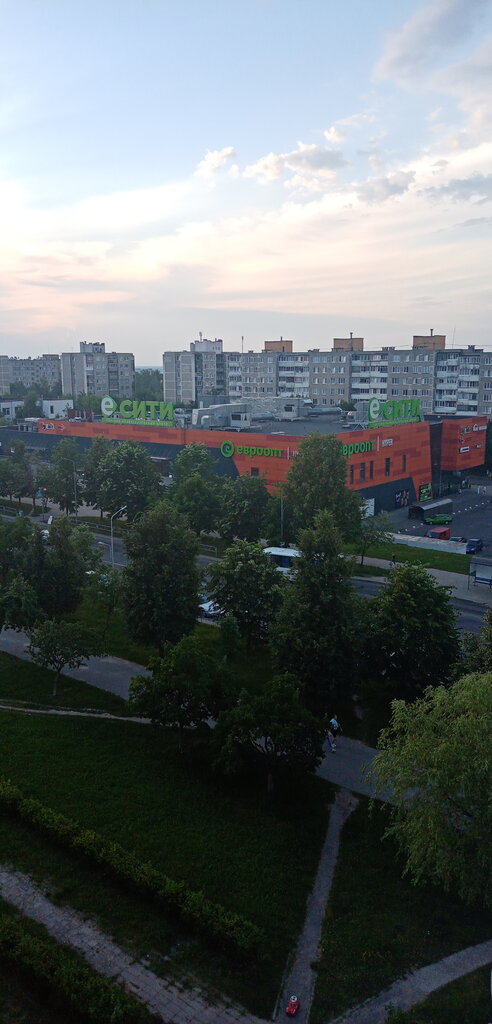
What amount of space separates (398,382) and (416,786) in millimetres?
113788

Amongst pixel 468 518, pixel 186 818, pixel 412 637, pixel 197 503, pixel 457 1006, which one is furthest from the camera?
pixel 468 518

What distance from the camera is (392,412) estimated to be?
3273 inches

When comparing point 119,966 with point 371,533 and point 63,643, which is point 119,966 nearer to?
point 63,643

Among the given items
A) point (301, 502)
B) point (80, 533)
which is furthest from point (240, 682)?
point (301, 502)

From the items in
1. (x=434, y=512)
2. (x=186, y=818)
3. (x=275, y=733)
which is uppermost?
(x=275, y=733)

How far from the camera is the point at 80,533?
39438 mm

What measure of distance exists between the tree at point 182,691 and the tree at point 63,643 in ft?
17.3

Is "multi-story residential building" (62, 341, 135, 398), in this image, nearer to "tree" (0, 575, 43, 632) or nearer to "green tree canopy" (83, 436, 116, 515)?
"green tree canopy" (83, 436, 116, 515)

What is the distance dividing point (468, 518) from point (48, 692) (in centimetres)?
5595

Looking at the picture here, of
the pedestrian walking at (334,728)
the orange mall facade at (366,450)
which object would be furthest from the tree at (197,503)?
the pedestrian walking at (334,728)

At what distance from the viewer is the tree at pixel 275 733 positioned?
24266 millimetres

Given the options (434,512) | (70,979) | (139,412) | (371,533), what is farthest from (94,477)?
(70,979)

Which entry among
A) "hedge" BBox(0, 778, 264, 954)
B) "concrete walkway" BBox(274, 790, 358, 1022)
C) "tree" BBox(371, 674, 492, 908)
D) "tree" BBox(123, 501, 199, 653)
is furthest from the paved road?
"hedge" BBox(0, 778, 264, 954)

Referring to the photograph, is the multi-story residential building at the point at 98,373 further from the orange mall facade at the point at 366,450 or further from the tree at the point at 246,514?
the tree at the point at 246,514
